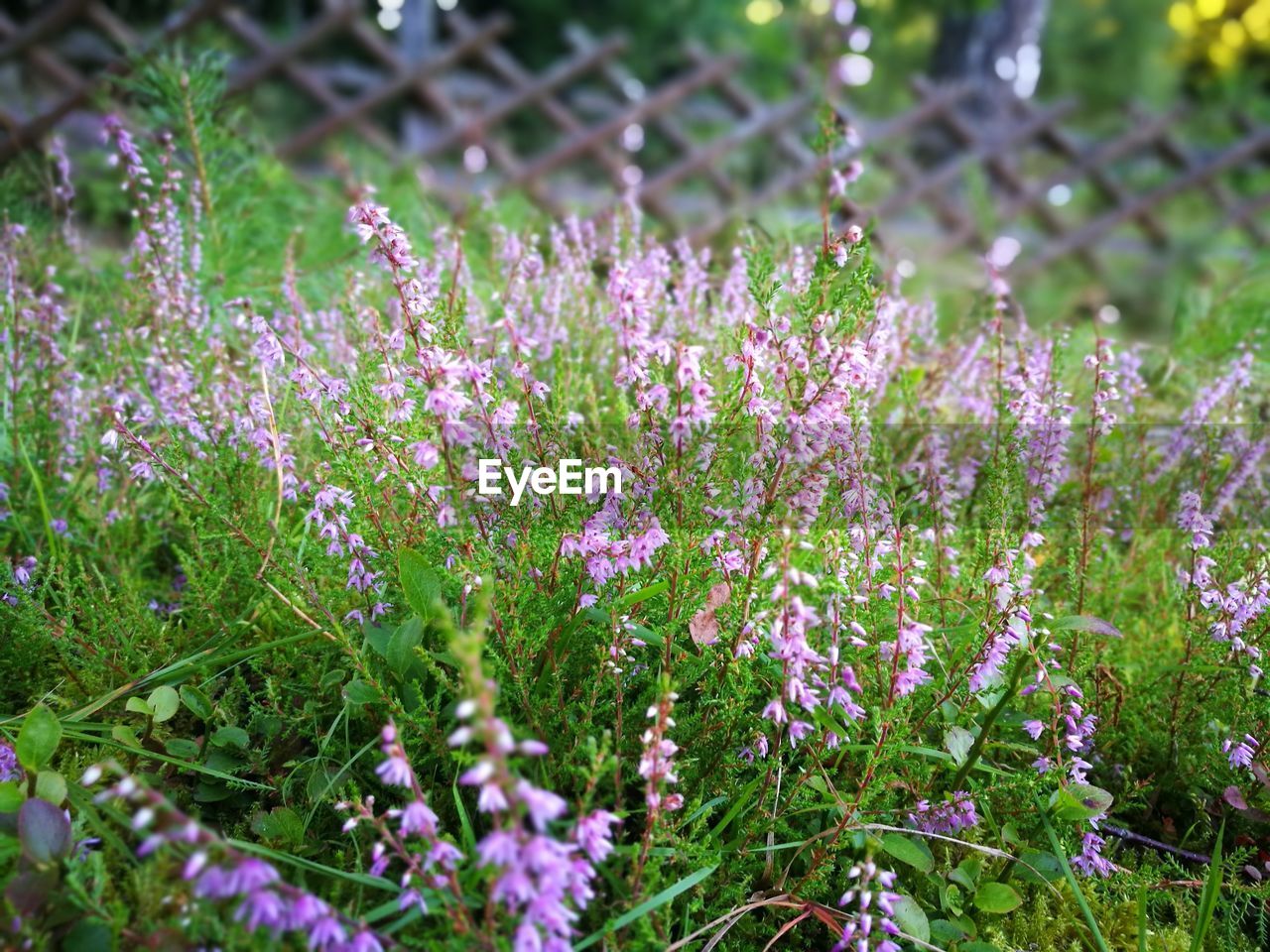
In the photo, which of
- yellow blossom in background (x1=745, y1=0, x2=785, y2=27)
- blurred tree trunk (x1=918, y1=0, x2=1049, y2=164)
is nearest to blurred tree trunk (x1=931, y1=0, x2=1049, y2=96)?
blurred tree trunk (x1=918, y1=0, x2=1049, y2=164)

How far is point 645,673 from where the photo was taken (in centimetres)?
144

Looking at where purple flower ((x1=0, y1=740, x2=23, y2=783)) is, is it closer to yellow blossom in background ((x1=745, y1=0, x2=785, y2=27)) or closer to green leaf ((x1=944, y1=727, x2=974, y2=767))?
green leaf ((x1=944, y1=727, x2=974, y2=767))

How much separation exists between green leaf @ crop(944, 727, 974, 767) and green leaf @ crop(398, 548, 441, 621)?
0.85 meters

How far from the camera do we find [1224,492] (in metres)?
2.04

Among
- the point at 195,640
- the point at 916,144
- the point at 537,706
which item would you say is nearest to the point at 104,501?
the point at 195,640

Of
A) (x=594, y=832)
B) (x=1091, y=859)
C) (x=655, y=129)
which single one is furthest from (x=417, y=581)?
(x=655, y=129)

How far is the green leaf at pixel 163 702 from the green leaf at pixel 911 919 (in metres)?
1.17

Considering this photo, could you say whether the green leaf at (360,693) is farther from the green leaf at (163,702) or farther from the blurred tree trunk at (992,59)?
the blurred tree trunk at (992,59)

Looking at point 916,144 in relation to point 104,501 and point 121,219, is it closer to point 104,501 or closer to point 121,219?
point 121,219

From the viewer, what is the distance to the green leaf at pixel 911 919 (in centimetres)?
127

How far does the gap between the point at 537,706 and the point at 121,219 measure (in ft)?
18.0

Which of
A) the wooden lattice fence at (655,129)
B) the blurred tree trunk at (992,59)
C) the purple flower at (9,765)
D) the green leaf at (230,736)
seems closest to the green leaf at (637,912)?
the green leaf at (230,736)

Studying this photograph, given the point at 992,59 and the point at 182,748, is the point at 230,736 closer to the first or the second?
the point at 182,748

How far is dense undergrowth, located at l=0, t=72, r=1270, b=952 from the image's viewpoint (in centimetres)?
118
